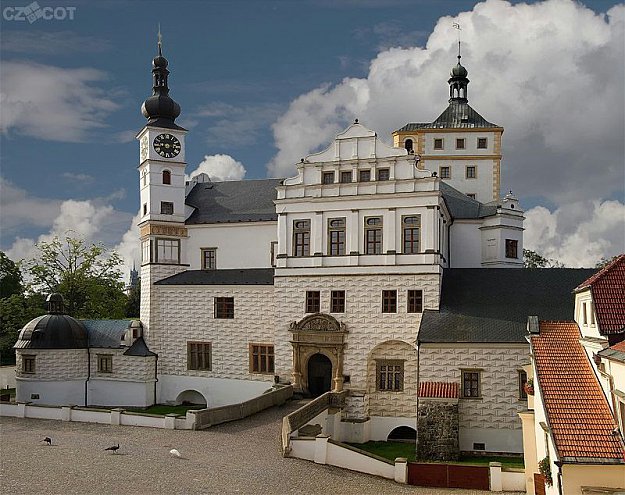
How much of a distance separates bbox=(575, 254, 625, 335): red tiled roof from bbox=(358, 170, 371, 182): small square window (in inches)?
573

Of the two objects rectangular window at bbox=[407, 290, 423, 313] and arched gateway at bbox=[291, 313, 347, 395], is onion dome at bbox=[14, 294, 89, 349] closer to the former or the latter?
arched gateway at bbox=[291, 313, 347, 395]

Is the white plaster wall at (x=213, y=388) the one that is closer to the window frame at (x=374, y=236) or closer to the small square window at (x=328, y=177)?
the window frame at (x=374, y=236)

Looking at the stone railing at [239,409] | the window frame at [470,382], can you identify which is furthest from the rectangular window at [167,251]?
the window frame at [470,382]

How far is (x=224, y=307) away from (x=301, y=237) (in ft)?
18.1

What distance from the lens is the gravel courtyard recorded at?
62.5 ft

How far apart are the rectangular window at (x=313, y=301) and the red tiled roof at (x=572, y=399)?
13.5 meters

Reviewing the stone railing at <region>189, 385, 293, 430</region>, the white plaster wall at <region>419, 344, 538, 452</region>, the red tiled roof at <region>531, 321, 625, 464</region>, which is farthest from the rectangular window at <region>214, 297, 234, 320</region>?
the red tiled roof at <region>531, 321, 625, 464</region>

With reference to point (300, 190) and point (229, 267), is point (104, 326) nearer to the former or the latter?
point (229, 267)

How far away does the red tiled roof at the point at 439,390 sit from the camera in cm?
2656

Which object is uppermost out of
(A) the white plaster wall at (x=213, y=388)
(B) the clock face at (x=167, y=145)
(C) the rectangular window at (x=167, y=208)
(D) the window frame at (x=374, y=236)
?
(B) the clock face at (x=167, y=145)

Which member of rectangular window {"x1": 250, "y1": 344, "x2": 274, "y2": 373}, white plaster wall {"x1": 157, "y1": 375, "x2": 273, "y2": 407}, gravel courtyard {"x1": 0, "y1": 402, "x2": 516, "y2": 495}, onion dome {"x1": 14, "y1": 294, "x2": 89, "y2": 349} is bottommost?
gravel courtyard {"x1": 0, "y1": 402, "x2": 516, "y2": 495}

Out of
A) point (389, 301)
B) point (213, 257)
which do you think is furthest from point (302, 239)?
point (213, 257)

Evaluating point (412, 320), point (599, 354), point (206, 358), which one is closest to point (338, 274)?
point (412, 320)

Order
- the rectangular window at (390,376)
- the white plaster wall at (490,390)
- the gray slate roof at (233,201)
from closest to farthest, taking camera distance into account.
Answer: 1. the white plaster wall at (490,390)
2. the rectangular window at (390,376)
3. the gray slate roof at (233,201)
